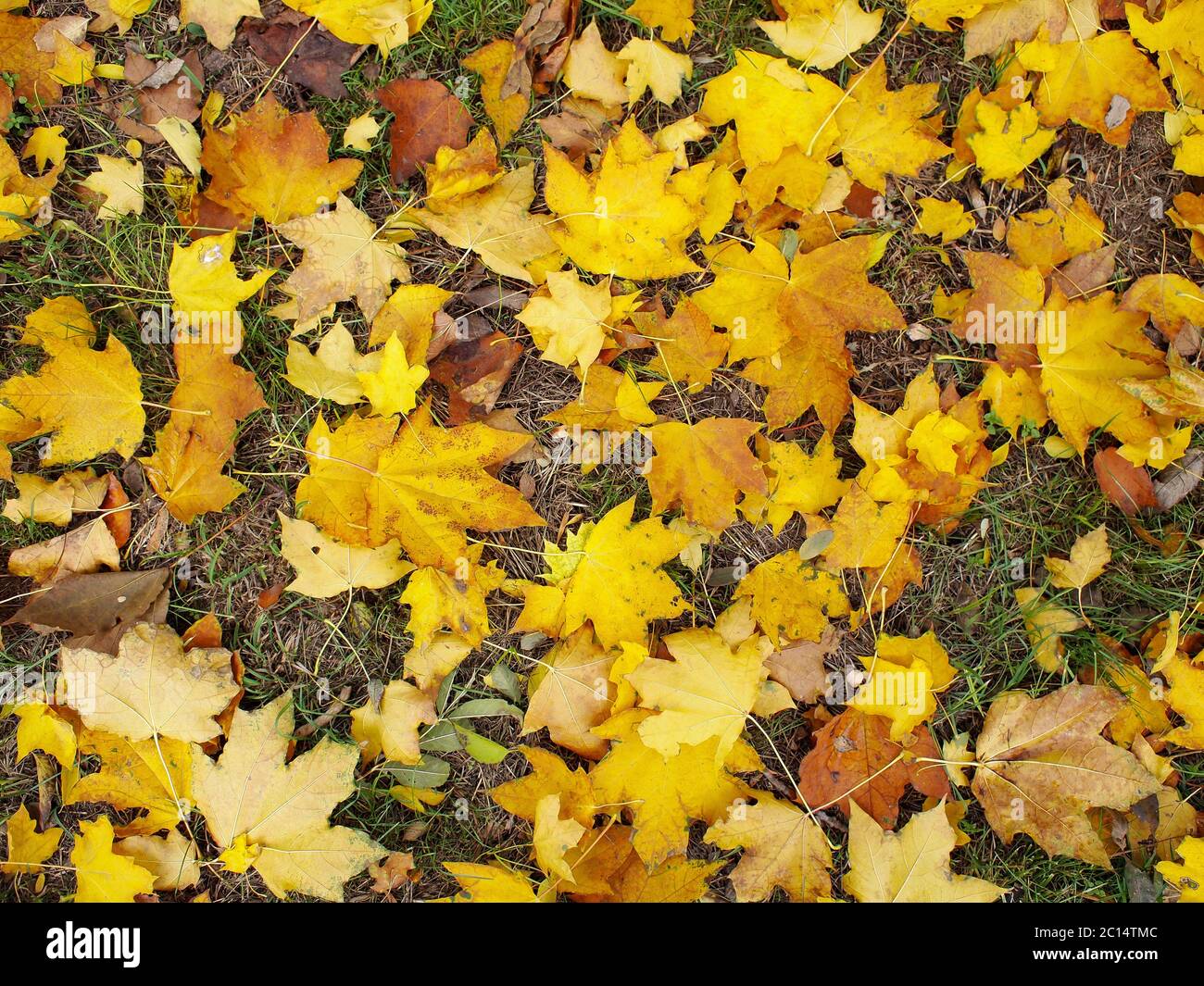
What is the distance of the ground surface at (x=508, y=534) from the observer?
2.51 meters

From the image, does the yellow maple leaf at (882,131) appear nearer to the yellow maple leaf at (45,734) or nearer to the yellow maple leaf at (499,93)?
the yellow maple leaf at (499,93)

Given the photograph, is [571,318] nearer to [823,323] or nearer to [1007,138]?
[823,323]

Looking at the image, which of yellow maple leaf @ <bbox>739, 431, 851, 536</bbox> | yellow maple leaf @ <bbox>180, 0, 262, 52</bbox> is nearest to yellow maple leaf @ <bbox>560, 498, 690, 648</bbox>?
yellow maple leaf @ <bbox>739, 431, 851, 536</bbox>

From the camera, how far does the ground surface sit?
2510 mm

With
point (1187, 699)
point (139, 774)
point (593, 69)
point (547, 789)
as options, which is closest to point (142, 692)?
point (139, 774)

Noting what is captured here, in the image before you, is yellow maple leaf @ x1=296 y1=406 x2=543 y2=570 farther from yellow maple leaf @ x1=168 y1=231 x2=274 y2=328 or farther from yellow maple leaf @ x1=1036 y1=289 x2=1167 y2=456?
yellow maple leaf @ x1=1036 y1=289 x2=1167 y2=456

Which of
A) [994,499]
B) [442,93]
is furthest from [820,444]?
[442,93]

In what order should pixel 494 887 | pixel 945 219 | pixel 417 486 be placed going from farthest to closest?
pixel 945 219 → pixel 494 887 → pixel 417 486

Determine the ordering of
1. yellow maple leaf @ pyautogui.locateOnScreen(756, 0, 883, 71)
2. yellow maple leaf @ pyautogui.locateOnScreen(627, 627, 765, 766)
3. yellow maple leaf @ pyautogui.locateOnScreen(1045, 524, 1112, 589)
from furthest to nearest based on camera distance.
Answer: yellow maple leaf @ pyautogui.locateOnScreen(1045, 524, 1112, 589)
yellow maple leaf @ pyautogui.locateOnScreen(756, 0, 883, 71)
yellow maple leaf @ pyautogui.locateOnScreen(627, 627, 765, 766)

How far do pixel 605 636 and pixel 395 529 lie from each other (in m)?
0.67

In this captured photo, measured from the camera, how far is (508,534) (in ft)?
8.41

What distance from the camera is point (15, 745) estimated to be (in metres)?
2.50

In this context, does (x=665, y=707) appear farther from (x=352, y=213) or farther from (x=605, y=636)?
(x=352, y=213)

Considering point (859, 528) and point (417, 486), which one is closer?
point (417, 486)
